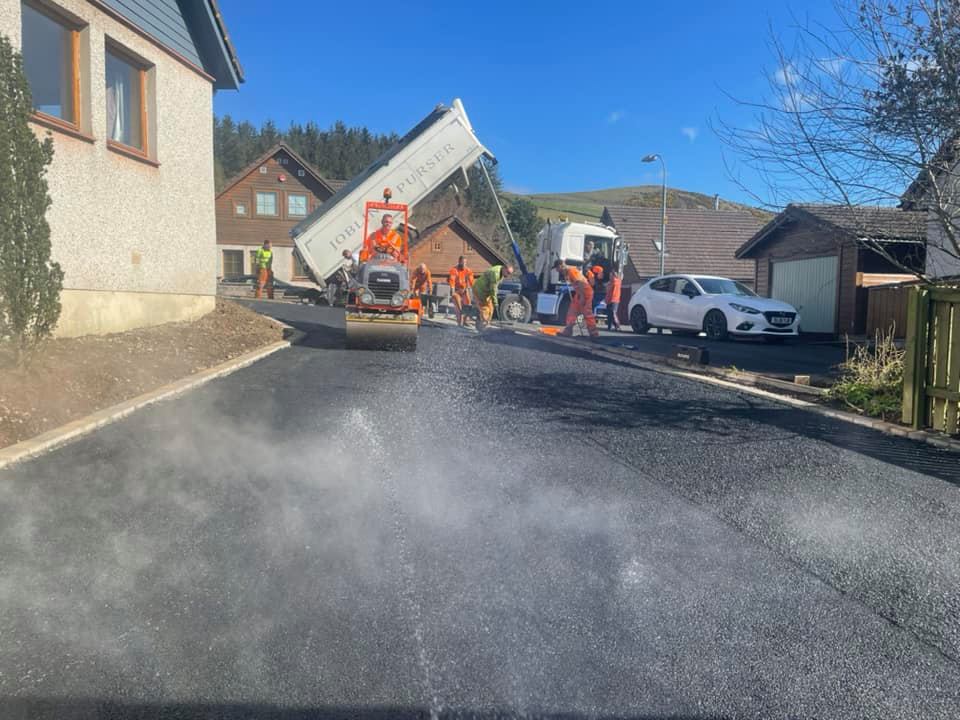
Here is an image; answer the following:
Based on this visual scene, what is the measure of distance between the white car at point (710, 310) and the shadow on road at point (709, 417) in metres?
8.63

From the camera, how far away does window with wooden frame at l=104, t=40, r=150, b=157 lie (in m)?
10.9

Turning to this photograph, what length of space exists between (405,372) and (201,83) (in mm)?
7189

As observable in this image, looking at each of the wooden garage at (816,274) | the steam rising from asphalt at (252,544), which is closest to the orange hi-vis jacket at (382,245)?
the wooden garage at (816,274)

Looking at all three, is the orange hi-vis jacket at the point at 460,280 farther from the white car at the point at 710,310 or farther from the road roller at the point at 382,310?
the road roller at the point at 382,310

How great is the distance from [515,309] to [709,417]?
13.8 m

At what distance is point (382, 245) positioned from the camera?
13320 mm

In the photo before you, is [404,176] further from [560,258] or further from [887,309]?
[887,309]

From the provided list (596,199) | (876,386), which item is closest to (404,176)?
(876,386)

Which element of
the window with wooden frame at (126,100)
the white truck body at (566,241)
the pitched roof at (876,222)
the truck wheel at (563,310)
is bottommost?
the truck wheel at (563,310)

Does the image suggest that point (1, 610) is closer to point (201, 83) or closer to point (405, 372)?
point (405, 372)

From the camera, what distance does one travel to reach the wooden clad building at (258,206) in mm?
43188

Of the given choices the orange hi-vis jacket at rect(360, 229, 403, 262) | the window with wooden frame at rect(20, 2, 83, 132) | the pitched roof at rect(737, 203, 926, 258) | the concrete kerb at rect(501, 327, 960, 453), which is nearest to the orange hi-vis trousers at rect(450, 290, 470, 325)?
the concrete kerb at rect(501, 327, 960, 453)

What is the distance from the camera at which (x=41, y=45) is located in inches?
380

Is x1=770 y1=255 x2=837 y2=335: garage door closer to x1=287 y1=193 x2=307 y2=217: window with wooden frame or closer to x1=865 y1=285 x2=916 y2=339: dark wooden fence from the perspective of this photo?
x1=865 y1=285 x2=916 y2=339: dark wooden fence
